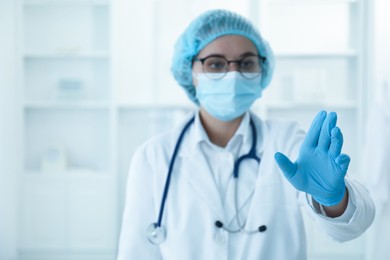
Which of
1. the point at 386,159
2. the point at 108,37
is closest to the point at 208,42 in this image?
the point at 386,159

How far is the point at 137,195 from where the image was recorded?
1.15 m

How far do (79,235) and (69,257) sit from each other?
Result: 17cm

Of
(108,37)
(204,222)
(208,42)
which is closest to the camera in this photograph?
(204,222)

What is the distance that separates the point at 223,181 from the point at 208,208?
0.30 feet

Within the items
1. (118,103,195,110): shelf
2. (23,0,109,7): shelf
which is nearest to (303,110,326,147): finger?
(118,103,195,110): shelf

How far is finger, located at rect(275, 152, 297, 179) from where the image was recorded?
2.67 feet

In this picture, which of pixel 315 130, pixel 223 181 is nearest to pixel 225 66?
pixel 223 181

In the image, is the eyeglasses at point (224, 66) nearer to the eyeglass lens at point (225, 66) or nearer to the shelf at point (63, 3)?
the eyeglass lens at point (225, 66)

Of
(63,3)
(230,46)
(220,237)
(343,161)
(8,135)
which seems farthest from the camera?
(63,3)

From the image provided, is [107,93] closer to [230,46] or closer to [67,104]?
[67,104]

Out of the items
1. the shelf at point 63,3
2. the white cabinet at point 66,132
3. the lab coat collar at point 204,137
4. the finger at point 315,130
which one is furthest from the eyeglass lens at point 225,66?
the shelf at point 63,3

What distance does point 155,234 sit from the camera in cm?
110

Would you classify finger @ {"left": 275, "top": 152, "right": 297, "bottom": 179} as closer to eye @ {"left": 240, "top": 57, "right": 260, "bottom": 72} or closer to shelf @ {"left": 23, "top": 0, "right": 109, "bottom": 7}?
eye @ {"left": 240, "top": 57, "right": 260, "bottom": 72}

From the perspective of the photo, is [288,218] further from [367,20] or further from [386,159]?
[367,20]
